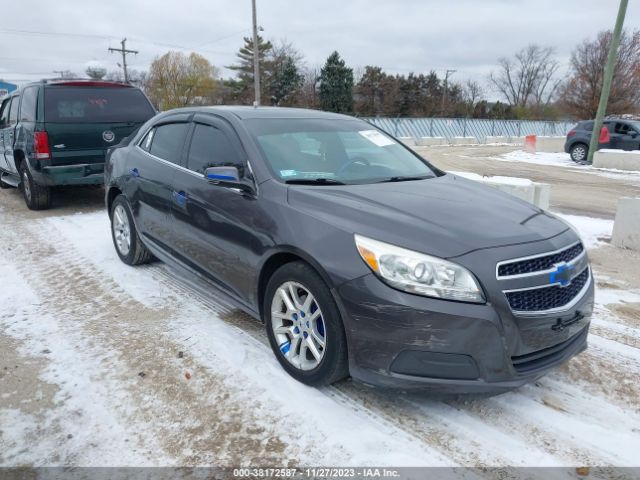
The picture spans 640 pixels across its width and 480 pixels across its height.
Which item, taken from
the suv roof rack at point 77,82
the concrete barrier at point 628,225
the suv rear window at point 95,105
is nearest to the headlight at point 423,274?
the concrete barrier at point 628,225

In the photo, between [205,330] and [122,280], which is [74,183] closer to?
[122,280]

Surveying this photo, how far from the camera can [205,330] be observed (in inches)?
148

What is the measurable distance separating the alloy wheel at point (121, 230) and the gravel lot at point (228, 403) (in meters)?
0.87

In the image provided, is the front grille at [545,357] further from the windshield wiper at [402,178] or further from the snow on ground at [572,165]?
the snow on ground at [572,165]

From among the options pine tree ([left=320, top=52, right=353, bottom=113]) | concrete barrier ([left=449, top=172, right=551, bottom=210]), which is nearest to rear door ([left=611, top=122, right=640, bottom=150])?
concrete barrier ([left=449, top=172, right=551, bottom=210])

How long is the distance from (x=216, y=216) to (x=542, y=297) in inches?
85.5

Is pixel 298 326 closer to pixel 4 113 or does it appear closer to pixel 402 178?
pixel 402 178

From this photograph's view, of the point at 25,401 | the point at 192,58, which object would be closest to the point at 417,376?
the point at 25,401

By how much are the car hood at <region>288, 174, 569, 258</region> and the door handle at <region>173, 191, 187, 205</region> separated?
46.7 inches

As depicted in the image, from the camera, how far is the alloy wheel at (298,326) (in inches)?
112

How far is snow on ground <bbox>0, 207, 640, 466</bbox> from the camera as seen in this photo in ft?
8.07

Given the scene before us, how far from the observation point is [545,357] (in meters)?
2.66

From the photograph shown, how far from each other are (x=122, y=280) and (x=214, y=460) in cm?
290

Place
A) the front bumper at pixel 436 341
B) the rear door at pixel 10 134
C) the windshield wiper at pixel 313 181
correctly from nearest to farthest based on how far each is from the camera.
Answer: the front bumper at pixel 436 341 → the windshield wiper at pixel 313 181 → the rear door at pixel 10 134
